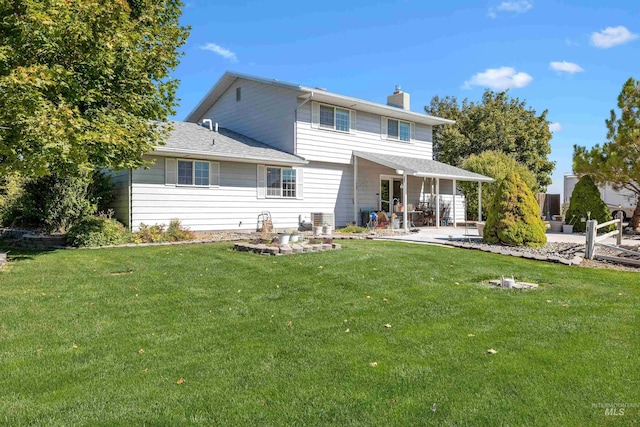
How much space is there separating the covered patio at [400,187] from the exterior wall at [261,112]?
3.18 m

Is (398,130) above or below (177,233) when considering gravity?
above

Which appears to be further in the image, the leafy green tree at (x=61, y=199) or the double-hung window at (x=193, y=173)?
the double-hung window at (x=193, y=173)

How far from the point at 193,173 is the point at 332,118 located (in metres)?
6.28

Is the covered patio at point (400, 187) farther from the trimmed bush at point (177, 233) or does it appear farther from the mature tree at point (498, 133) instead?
the mature tree at point (498, 133)

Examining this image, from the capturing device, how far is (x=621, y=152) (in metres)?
15.1

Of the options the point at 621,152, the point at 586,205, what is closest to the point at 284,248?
the point at 586,205

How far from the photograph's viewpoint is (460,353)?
366 cm

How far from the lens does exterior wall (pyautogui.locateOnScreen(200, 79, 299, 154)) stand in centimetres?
1670

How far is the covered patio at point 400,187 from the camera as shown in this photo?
1764 cm

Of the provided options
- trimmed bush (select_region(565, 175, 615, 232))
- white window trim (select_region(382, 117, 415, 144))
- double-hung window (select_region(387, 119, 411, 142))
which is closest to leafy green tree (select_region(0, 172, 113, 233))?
white window trim (select_region(382, 117, 415, 144))

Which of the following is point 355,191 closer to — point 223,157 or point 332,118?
point 332,118

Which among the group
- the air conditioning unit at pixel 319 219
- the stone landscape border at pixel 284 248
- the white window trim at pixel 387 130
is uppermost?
→ the white window trim at pixel 387 130

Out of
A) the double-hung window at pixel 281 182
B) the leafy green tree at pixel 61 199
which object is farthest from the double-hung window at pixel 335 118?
the leafy green tree at pixel 61 199

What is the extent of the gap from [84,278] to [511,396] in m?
6.64
